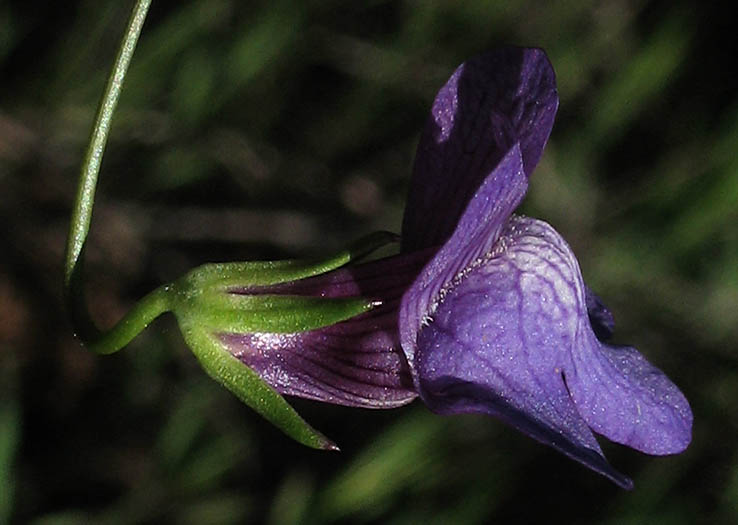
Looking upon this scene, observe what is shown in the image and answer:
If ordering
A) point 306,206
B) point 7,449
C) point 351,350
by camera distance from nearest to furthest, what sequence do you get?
point 351,350 < point 7,449 < point 306,206

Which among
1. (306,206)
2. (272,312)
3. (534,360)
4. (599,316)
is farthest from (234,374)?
(306,206)

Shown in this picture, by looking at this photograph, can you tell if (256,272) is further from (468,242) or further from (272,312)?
(468,242)

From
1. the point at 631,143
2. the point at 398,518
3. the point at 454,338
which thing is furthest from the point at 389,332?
the point at 631,143

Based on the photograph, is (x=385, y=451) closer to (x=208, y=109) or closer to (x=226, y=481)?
(x=226, y=481)

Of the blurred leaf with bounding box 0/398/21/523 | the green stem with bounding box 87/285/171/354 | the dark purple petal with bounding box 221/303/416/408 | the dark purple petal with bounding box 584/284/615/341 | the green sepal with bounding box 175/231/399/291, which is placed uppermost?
the green sepal with bounding box 175/231/399/291

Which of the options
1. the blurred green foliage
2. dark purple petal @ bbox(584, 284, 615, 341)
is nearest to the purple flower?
dark purple petal @ bbox(584, 284, 615, 341)

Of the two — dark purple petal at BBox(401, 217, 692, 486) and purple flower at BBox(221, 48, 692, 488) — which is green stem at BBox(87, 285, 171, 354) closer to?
purple flower at BBox(221, 48, 692, 488)
